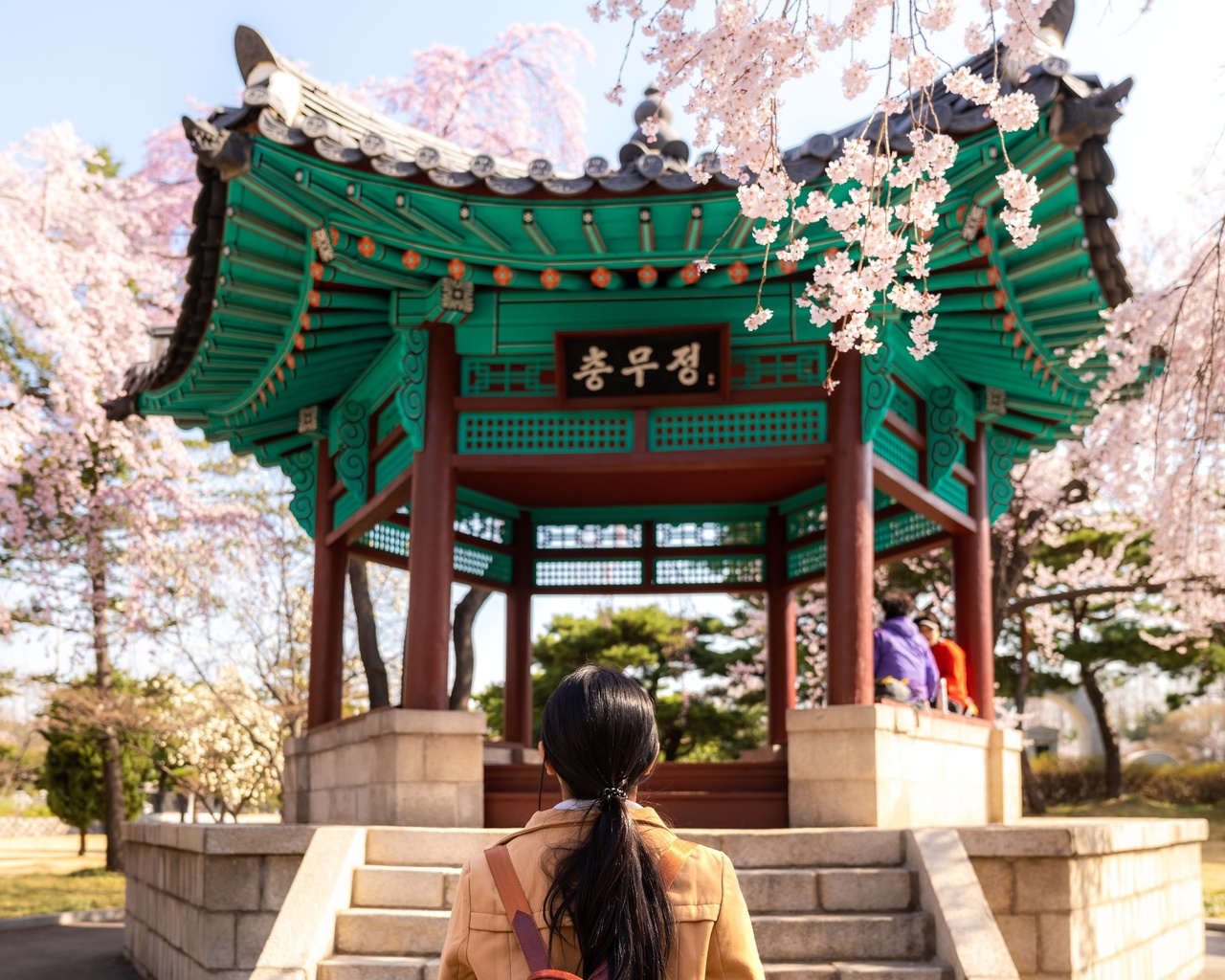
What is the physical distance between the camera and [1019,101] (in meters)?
4.50

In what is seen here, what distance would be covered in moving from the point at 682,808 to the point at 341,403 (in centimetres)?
445

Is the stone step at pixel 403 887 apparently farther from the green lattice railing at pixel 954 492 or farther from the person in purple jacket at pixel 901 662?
the green lattice railing at pixel 954 492

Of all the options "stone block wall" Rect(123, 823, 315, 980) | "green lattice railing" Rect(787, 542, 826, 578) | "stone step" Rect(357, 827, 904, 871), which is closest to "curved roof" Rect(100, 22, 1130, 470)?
"green lattice railing" Rect(787, 542, 826, 578)

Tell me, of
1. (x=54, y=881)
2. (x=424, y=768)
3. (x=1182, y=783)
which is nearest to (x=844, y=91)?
(x=424, y=768)

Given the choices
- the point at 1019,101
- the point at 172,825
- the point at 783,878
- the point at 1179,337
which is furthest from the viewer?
the point at 1179,337

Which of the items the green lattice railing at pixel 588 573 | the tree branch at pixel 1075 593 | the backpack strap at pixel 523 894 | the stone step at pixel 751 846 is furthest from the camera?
the tree branch at pixel 1075 593

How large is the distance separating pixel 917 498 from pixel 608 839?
7492 millimetres

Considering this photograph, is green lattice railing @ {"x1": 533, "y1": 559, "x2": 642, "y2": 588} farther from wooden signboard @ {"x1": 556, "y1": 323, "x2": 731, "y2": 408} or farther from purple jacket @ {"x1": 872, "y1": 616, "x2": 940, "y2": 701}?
wooden signboard @ {"x1": 556, "y1": 323, "x2": 731, "y2": 408}

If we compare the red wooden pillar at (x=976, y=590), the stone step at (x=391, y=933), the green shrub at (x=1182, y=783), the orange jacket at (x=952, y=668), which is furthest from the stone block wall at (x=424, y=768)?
the green shrub at (x=1182, y=783)

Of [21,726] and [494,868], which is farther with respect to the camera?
[21,726]

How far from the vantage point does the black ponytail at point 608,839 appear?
2016 millimetres

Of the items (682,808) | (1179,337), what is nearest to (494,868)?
(682,808)

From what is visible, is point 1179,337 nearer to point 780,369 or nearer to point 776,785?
point 780,369

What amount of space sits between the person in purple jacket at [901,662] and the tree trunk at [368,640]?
663cm
